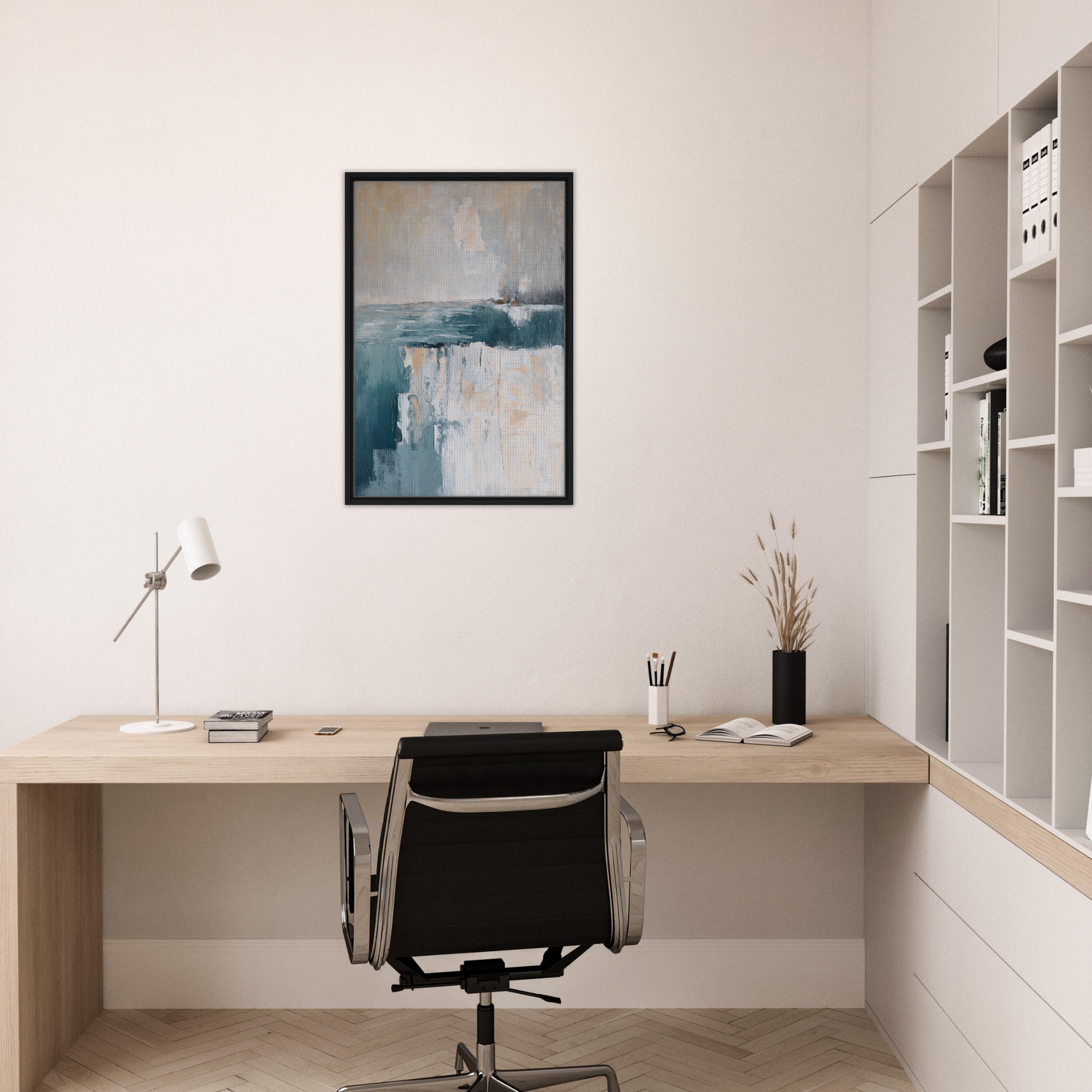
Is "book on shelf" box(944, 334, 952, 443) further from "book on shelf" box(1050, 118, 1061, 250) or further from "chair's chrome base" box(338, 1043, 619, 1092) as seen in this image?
"chair's chrome base" box(338, 1043, 619, 1092)

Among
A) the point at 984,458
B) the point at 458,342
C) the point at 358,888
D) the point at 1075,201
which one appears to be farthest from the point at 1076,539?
the point at 458,342

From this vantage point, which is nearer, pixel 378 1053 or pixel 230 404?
pixel 378 1053

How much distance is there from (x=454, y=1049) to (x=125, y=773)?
111cm

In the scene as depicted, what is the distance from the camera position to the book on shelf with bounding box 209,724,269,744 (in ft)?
8.20

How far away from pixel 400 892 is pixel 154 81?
2.38 metres

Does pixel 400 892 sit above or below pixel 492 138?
below

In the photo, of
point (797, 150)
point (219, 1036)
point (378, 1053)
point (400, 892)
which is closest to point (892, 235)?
point (797, 150)

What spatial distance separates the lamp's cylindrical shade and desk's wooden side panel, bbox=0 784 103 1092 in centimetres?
66

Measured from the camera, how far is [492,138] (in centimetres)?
288

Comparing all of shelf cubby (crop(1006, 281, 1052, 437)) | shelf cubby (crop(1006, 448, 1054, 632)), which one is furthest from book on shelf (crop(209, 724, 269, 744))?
shelf cubby (crop(1006, 281, 1052, 437))

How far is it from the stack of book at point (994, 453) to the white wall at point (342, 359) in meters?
0.70

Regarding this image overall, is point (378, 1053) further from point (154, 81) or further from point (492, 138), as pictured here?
point (154, 81)

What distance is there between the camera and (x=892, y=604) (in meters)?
2.67

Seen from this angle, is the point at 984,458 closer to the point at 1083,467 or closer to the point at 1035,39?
the point at 1083,467
